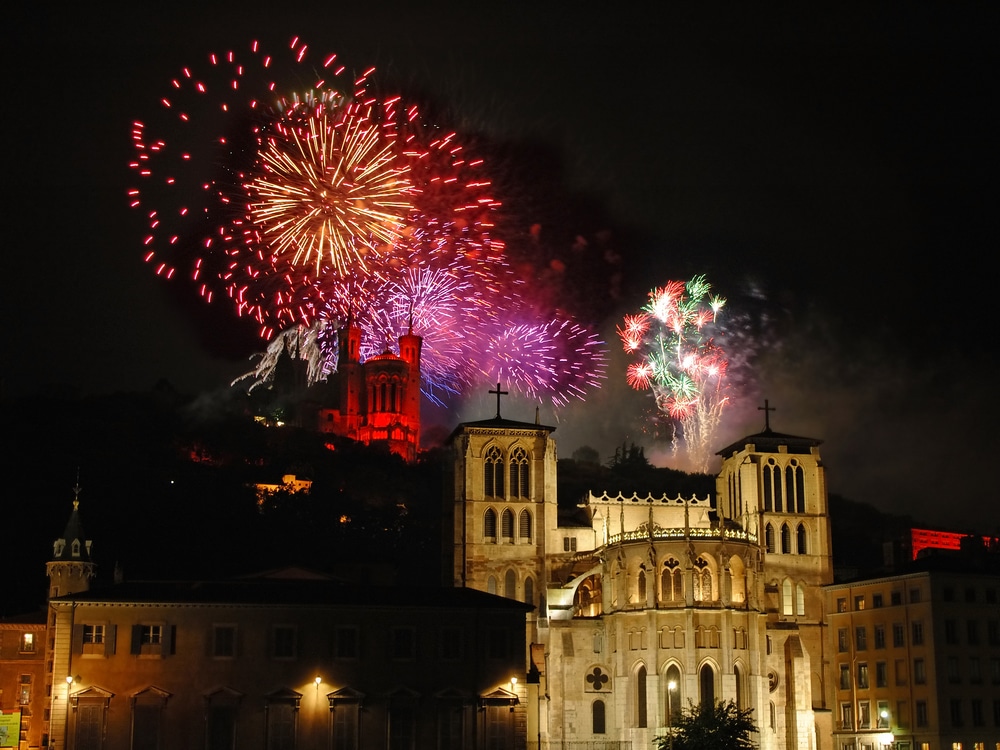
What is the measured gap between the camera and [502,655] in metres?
73.9

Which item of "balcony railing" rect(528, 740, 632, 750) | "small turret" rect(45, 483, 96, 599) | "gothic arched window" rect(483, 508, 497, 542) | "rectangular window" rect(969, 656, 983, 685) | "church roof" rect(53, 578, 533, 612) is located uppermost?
"gothic arched window" rect(483, 508, 497, 542)

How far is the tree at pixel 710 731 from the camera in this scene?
237 feet

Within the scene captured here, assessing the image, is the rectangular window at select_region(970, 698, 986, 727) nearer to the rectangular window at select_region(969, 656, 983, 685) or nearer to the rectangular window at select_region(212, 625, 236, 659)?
the rectangular window at select_region(969, 656, 983, 685)

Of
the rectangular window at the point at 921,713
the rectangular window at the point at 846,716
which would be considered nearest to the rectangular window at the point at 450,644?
the rectangular window at the point at 921,713

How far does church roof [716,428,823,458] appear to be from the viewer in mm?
104188

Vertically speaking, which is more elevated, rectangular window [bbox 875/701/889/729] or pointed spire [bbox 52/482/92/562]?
pointed spire [bbox 52/482/92/562]

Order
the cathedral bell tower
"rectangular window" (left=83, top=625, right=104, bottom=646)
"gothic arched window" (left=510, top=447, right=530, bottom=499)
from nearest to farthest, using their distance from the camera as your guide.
Result: 1. "rectangular window" (left=83, top=625, right=104, bottom=646)
2. the cathedral bell tower
3. "gothic arched window" (left=510, top=447, right=530, bottom=499)

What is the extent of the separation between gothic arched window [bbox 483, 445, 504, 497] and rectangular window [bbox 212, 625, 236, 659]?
3093cm

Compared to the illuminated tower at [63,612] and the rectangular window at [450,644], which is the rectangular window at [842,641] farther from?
the illuminated tower at [63,612]

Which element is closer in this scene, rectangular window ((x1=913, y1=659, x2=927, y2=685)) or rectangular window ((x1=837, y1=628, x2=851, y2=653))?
rectangular window ((x1=913, y1=659, x2=927, y2=685))

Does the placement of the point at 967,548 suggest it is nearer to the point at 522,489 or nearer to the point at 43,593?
the point at 522,489

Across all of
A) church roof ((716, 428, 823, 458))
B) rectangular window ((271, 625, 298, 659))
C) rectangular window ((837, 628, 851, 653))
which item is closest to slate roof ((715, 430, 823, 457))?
church roof ((716, 428, 823, 458))

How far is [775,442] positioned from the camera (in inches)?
4112

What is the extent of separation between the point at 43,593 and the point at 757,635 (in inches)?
1921
